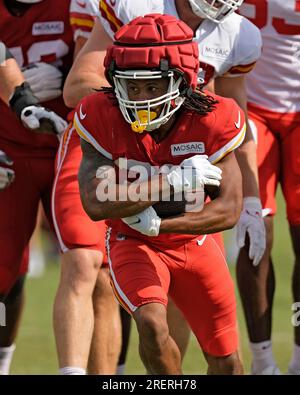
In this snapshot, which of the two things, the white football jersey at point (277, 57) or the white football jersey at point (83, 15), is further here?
the white football jersey at point (277, 57)

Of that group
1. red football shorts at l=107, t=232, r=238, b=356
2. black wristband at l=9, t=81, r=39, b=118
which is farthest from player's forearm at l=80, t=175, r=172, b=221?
black wristband at l=9, t=81, r=39, b=118

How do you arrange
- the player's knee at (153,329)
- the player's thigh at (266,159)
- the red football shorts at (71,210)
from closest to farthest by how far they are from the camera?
the player's knee at (153,329) → the red football shorts at (71,210) → the player's thigh at (266,159)

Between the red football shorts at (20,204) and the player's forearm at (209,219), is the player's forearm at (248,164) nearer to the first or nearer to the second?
the player's forearm at (209,219)

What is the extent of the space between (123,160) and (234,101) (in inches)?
24.0

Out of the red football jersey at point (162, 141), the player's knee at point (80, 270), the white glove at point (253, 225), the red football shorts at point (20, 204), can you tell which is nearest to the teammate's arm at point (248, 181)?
the white glove at point (253, 225)

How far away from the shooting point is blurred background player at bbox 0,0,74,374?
643cm

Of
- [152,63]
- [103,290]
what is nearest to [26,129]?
[103,290]

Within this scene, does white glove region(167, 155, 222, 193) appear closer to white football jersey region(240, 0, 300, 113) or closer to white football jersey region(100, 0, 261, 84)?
white football jersey region(100, 0, 261, 84)

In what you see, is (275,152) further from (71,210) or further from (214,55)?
(71,210)

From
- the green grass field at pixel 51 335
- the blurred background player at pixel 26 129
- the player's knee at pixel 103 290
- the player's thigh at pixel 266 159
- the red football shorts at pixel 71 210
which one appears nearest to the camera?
the red football shorts at pixel 71 210

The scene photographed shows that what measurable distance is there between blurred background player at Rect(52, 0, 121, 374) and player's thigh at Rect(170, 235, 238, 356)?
1.53 feet

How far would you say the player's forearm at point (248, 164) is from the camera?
6.06 m

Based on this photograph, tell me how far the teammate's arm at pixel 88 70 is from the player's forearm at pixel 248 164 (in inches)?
27.8
